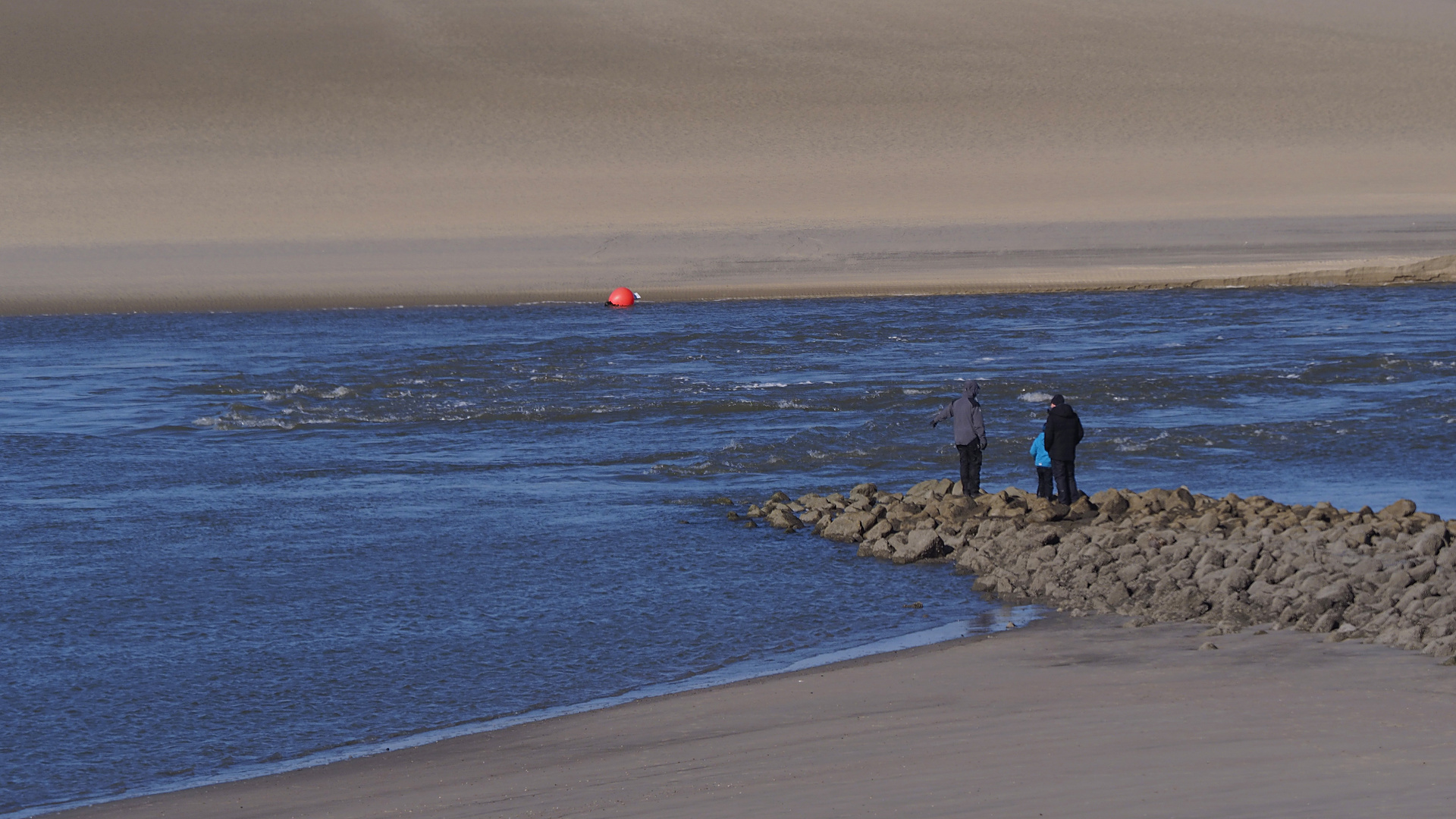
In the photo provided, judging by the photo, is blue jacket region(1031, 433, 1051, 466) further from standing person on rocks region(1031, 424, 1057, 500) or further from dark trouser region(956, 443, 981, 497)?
dark trouser region(956, 443, 981, 497)

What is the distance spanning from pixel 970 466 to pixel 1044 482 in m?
0.70

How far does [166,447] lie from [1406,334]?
64.3ft

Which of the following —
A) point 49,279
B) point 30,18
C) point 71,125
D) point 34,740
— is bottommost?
point 34,740

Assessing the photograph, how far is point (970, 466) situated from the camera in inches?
581

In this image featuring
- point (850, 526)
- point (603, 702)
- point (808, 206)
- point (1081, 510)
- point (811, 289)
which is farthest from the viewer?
point (808, 206)

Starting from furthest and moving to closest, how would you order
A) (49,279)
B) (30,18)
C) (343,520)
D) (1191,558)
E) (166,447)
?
(30,18) → (49,279) → (166,447) → (343,520) → (1191,558)

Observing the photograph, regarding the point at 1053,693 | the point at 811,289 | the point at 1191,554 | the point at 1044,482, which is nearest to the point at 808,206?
the point at 811,289

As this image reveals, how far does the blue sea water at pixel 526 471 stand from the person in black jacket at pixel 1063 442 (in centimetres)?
161

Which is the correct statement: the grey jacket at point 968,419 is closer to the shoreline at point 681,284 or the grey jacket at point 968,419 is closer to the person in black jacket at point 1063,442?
the person in black jacket at point 1063,442

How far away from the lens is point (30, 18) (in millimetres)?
65375

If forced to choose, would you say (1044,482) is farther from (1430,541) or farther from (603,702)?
(603,702)

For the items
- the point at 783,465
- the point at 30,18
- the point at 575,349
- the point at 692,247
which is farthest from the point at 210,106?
the point at 783,465

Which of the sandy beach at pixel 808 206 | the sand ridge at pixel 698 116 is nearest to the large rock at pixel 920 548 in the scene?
the sandy beach at pixel 808 206

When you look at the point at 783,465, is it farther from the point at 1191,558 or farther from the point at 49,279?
the point at 49,279
